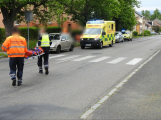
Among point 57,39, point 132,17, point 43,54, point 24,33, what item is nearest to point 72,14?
point 24,33

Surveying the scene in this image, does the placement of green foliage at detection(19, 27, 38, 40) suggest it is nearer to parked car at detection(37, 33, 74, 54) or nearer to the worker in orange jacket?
parked car at detection(37, 33, 74, 54)

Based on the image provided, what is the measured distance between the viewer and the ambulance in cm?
2498

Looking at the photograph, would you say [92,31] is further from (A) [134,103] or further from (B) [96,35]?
(A) [134,103]

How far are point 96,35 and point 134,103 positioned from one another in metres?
19.7

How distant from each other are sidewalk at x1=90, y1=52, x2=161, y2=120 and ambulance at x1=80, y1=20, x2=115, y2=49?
16365 millimetres

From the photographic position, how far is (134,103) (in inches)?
232

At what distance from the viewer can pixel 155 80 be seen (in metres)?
8.98

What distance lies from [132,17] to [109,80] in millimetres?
46680

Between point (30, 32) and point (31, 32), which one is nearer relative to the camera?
point (30, 32)

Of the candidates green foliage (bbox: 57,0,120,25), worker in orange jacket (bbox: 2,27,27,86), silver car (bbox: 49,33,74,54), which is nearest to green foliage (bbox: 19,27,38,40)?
green foliage (bbox: 57,0,120,25)

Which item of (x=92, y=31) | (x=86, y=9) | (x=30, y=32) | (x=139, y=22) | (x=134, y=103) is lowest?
(x=134, y=103)

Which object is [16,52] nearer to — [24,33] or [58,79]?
[58,79]

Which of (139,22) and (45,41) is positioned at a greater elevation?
(139,22)

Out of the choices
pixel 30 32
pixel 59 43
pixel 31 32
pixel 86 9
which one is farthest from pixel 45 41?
pixel 31 32
